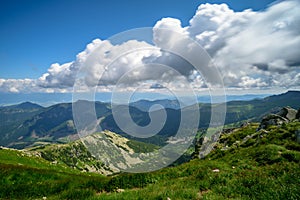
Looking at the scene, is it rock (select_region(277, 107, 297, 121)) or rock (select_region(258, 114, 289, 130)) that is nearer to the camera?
rock (select_region(258, 114, 289, 130))

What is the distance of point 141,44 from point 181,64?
11.6 ft

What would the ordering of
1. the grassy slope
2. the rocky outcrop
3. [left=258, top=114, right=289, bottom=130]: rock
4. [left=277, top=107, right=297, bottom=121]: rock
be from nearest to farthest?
1. the grassy slope
2. [left=258, top=114, right=289, bottom=130]: rock
3. the rocky outcrop
4. [left=277, top=107, right=297, bottom=121]: rock

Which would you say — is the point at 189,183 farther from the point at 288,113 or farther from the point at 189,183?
the point at 288,113

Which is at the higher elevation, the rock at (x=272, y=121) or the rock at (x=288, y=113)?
the rock at (x=288, y=113)

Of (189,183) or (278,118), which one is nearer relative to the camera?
(189,183)

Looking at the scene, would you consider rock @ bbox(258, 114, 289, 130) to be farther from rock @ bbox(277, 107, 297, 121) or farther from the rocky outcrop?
rock @ bbox(277, 107, 297, 121)

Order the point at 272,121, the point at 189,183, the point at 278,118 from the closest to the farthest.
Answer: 1. the point at 189,183
2. the point at 272,121
3. the point at 278,118

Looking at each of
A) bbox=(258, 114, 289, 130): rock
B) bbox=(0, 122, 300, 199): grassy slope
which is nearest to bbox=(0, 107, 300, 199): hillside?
bbox=(0, 122, 300, 199): grassy slope

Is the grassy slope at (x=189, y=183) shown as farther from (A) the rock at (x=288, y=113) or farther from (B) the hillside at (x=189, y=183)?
(A) the rock at (x=288, y=113)

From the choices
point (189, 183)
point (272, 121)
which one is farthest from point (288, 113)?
point (189, 183)

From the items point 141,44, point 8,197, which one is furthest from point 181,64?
point 8,197

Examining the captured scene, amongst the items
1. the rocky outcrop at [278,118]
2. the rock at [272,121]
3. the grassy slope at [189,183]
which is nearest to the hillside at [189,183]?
the grassy slope at [189,183]

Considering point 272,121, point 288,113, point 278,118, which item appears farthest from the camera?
point 288,113

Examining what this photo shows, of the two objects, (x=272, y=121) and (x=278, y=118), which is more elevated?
(x=278, y=118)
